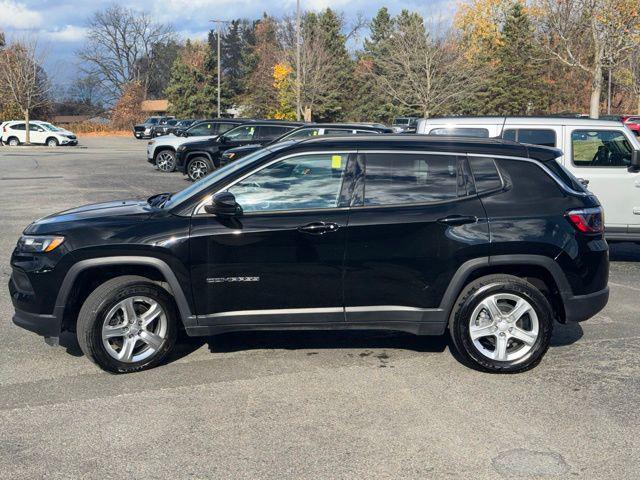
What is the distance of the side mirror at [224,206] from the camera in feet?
16.2

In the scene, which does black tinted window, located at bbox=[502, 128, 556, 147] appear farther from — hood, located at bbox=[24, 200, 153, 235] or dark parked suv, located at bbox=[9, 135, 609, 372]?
hood, located at bbox=[24, 200, 153, 235]

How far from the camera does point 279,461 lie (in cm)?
381

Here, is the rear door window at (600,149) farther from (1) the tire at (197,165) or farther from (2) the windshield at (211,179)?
(1) the tire at (197,165)

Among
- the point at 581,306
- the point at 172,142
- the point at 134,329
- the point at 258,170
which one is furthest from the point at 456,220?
the point at 172,142

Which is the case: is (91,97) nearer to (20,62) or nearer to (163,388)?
(20,62)

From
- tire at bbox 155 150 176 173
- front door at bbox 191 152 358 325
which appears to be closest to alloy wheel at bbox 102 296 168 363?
front door at bbox 191 152 358 325

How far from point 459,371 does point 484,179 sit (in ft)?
4.89

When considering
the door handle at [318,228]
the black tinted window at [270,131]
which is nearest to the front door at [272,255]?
the door handle at [318,228]

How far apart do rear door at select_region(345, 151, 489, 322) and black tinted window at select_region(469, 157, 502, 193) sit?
0.13m

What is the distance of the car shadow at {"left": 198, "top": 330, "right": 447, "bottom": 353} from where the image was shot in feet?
18.9

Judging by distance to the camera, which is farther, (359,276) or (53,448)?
(359,276)

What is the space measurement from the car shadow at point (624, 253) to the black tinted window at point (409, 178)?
5638 mm

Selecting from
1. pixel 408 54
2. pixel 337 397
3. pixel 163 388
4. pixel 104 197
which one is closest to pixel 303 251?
pixel 337 397

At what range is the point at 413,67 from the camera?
35.8 metres
